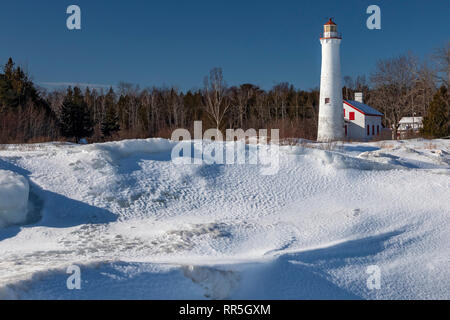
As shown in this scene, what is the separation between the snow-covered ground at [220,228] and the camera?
536cm

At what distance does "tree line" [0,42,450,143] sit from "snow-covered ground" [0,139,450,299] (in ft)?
43.3

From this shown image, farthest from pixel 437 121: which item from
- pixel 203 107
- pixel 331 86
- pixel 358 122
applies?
pixel 203 107

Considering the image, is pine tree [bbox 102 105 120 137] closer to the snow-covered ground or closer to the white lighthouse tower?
the white lighthouse tower

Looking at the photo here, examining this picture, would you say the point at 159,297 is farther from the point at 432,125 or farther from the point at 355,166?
the point at 432,125

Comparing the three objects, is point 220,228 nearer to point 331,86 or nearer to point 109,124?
point 331,86

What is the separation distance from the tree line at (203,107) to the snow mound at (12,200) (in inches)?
558

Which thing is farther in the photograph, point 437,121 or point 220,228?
point 437,121

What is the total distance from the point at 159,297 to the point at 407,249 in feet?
13.7

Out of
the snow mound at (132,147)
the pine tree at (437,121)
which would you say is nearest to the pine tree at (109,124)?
the pine tree at (437,121)

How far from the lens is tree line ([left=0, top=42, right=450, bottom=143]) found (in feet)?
95.7

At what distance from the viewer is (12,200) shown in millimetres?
7926

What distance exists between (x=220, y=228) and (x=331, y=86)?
73.1 ft

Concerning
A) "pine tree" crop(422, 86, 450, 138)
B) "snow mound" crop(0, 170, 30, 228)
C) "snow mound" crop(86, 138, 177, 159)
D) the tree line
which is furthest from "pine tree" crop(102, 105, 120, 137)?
"snow mound" crop(0, 170, 30, 228)
